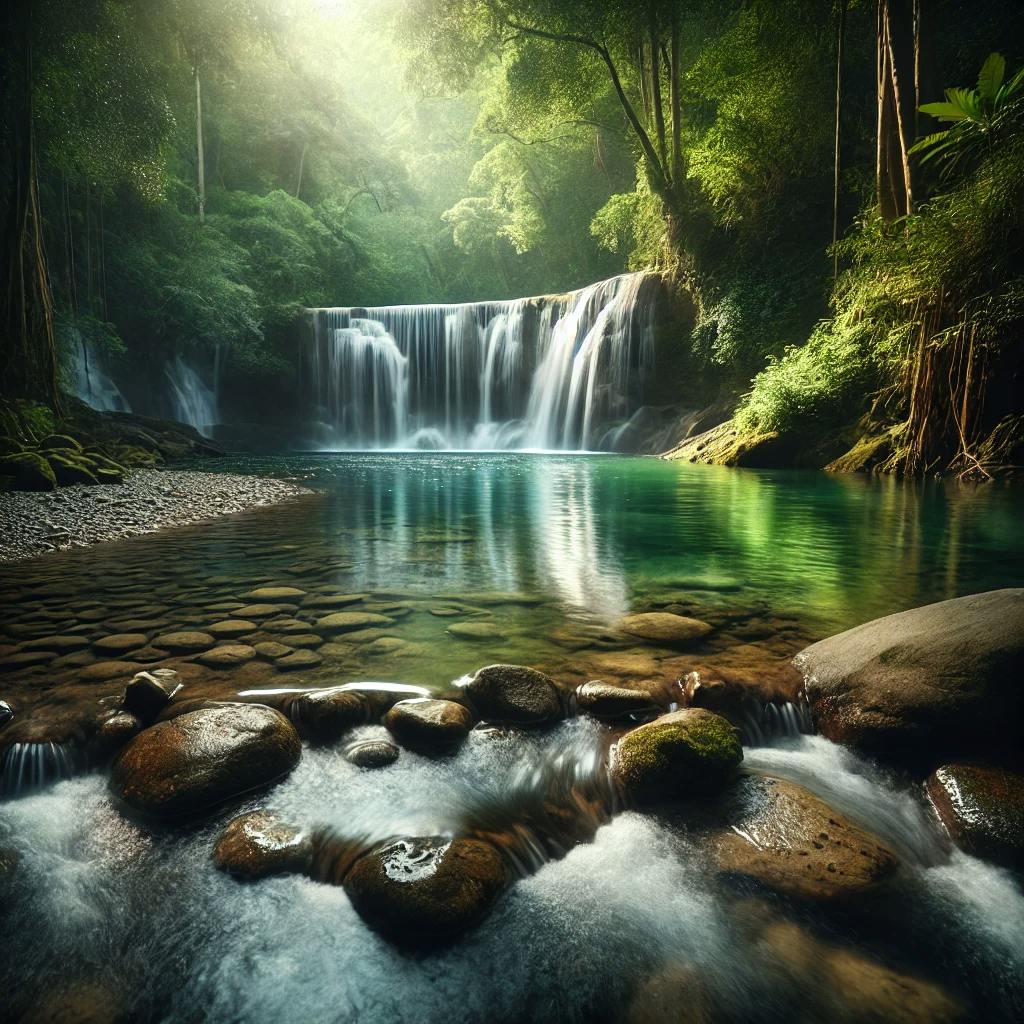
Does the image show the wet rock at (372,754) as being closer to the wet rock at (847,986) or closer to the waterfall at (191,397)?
the wet rock at (847,986)

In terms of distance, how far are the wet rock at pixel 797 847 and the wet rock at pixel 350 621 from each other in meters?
2.05

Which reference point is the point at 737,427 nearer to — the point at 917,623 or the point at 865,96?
the point at 865,96

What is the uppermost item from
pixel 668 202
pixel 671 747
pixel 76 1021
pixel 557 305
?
pixel 668 202

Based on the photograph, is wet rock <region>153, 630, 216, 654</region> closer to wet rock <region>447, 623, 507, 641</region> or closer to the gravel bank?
wet rock <region>447, 623, 507, 641</region>

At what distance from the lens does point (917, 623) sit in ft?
8.65

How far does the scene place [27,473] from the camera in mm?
7820

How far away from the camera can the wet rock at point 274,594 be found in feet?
12.7

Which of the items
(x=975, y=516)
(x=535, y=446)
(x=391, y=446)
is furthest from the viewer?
(x=391, y=446)

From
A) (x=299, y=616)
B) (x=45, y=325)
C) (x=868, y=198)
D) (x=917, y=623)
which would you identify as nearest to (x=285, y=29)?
(x=45, y=325)

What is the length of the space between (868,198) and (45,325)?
635 inches

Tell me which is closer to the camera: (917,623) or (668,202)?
(917,623)

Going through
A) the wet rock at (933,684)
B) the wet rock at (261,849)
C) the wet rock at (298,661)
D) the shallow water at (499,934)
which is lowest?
the shallow water at (499,934)

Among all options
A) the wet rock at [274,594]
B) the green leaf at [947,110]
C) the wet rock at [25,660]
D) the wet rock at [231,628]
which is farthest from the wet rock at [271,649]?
the green leaf at [947,110]

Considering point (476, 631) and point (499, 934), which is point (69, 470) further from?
point (499, 934)
